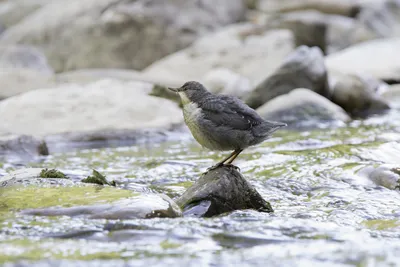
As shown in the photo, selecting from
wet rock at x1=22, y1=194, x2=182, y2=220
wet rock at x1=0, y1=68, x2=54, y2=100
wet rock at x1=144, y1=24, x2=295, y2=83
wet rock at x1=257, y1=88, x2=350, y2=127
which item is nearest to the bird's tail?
wet rock at x1=22, y1=194, x2=182, y2=220

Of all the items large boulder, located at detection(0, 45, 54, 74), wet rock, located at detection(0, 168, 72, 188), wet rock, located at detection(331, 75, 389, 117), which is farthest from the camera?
large boulder, located at detection(0, 45, 54, 74)

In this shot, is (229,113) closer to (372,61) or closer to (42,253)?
(42,253)

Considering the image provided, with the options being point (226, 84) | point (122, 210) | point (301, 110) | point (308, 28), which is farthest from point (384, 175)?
point (308, 28)

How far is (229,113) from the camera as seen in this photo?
5.32 metres

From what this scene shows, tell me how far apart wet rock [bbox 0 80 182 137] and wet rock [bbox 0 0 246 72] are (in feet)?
15.4

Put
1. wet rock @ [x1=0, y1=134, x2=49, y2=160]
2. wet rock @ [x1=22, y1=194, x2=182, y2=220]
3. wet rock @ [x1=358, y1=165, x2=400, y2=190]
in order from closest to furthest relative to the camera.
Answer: wet rock @ [x1=22, y1=194, x2=182, y2=220] < wet rock @ [x1=358, y1=165, x2=400, y2=190] < wet rock @ [x1=0, y1=134, x2=49, y2=160]

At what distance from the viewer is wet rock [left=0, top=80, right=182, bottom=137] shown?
8.96 meters

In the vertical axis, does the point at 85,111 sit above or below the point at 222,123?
below

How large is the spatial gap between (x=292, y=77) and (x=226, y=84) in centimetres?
115

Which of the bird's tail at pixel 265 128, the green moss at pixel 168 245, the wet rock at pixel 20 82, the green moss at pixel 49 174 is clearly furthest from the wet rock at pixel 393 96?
the green moss at pixel 168 245

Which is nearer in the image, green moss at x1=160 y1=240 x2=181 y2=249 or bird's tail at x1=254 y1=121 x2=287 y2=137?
green moss at x1=160 y1=240 x2=181 y2=249

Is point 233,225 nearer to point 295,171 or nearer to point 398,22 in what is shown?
point 295,171

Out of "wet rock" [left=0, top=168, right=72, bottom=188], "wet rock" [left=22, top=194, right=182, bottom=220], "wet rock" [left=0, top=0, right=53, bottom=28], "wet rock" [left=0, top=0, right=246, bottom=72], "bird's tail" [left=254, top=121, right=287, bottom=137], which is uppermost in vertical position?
"wet rock" [left=0, top=0, right=53, bottom=28]

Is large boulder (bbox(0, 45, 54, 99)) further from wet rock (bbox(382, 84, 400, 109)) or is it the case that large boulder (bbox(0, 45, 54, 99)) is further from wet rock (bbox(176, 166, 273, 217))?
wet rock (bbox(176, 166, 273, 217))
